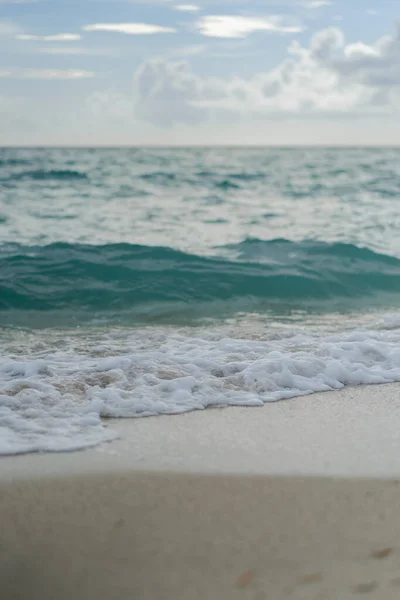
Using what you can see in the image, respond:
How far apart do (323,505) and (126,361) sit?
2021mm

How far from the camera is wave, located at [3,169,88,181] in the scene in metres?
24.8

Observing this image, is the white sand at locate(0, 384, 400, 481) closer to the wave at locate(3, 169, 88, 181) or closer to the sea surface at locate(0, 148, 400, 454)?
the sea surface at locate(0, 148, 400, 454)

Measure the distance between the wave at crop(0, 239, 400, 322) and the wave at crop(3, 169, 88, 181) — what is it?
1503 cm

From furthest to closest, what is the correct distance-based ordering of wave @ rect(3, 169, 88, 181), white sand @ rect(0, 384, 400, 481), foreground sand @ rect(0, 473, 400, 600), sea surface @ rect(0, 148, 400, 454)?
wave @ rect(3, 169, 88, 181), sea surface @ rect(0, 148, 400, 454), white sand @ rect(0, 384, 400, 481), foreground sand @ rect(0, 473, 400, 600)

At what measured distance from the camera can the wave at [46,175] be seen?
24.8 metres

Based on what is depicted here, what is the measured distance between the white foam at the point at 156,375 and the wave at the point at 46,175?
2028 cm

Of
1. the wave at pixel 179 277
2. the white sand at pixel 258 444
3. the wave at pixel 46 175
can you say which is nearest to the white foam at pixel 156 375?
the white sand at pixel 258 444

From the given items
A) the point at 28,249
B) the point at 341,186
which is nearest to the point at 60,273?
the point at 28,249

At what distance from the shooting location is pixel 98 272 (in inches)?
353

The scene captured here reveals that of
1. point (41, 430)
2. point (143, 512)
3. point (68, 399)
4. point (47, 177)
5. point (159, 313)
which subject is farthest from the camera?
point (47, 177)

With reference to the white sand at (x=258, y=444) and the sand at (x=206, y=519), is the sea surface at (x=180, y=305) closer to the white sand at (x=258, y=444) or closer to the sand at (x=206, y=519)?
the white sand at (x=258, y=444)

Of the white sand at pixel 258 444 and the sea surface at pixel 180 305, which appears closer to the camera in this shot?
the white sand at pixel 258 444

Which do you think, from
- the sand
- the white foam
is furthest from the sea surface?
the sand

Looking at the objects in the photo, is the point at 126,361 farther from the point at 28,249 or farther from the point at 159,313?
the point at 28,249
